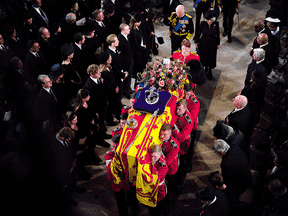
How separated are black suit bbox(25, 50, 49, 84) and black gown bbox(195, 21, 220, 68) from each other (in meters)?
4.01

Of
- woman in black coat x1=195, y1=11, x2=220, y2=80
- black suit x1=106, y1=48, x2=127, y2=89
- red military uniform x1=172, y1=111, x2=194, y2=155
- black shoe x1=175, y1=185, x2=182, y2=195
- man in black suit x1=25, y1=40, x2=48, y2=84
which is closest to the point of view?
red military uniform x1=172, y1=111, x2=194, y2=155

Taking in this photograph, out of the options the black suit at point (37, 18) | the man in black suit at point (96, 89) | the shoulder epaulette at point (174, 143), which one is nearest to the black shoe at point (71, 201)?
the man in black suit at point (96, 89)

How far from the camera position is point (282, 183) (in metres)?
3.19

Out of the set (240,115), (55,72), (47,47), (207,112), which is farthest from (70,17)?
(240,115)

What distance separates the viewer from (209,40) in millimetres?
6363

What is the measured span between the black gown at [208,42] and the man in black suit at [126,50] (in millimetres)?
1902

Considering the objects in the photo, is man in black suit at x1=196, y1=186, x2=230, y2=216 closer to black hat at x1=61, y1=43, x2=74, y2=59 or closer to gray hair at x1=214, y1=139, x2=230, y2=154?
gray hair at x1=214, y1=139, x2=230, y2=154

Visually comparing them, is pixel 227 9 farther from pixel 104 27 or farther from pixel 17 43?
pixel 17 43

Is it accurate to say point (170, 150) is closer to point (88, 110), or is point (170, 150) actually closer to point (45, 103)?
point (88, 110)

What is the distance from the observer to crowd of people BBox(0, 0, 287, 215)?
3562 millimetres

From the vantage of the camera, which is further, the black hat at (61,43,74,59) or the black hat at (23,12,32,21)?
the black hat at (23,12,32,21)

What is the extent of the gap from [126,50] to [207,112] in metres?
2.53

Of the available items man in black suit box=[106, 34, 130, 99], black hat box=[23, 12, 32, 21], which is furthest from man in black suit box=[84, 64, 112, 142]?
black hat box=[23, 12, 32, 21]

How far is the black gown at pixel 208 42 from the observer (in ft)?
20.5
